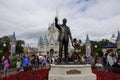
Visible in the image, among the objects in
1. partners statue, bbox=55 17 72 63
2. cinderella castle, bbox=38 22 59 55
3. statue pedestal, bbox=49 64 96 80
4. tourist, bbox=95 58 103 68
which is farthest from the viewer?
cinderella castle, bbox=38 22 59 55

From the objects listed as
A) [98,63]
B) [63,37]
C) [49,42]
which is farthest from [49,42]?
[63,37]

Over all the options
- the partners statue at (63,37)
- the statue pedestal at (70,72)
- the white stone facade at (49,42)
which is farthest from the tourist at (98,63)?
the white stone facade at (49,42)

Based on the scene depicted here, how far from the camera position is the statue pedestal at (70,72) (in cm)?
1209

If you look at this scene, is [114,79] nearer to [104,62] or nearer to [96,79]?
[96,79]

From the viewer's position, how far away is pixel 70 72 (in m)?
12.2

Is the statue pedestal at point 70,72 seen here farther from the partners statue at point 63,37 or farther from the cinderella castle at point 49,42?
the cinderella castle at point 49,42

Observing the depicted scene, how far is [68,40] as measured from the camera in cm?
1377

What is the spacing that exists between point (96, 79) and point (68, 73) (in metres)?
1.55

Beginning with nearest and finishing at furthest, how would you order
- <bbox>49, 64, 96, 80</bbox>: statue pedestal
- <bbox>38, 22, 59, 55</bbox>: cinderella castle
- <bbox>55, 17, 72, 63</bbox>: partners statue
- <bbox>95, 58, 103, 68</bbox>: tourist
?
<bbox>49, 64, 96, 80</bbox>: statue pedestal
<bbox>55, 17, 72, 63</bbox>: partners statue
<bbox>95, 58, 103, 68</bbox>: tourist
<bbox>38, 22, 59, 55</bbox>: cinderella castle

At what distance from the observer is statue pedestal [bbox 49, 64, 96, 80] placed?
12.1m

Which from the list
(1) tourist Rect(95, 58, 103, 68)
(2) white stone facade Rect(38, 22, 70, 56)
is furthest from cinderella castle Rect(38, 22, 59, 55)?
(1) tourist Rect(95, 58, 103, 68)

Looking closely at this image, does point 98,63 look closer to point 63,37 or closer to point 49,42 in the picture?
point 63,37

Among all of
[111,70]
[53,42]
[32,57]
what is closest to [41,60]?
[32,57]

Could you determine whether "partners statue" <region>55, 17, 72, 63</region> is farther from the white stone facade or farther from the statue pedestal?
the white stone facade
